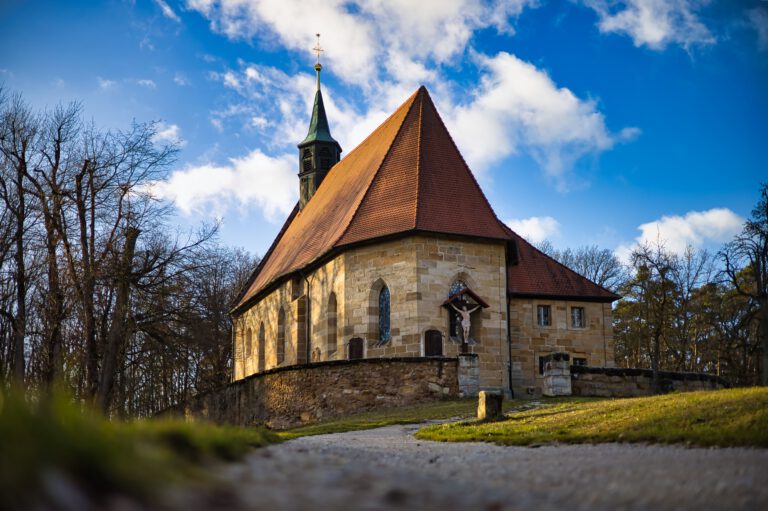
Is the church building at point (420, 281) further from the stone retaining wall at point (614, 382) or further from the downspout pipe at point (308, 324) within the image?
the stone retaining wall at point (614, 382)

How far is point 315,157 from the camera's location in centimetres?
4344

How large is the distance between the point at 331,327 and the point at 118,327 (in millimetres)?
8856

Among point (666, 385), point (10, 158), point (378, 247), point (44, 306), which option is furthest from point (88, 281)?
point (666, 385)

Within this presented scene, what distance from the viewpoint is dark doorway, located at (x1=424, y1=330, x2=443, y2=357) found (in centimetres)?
2475

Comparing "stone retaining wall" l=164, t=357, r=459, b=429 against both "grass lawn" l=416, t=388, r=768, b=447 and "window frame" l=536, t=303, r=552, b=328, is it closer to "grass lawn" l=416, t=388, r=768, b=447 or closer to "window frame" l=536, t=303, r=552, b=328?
"grass lawn" l=416, t=388, r=768, b=447

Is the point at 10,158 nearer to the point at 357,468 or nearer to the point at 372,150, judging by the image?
the point at 372,150

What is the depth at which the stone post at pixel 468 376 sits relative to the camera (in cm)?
1991

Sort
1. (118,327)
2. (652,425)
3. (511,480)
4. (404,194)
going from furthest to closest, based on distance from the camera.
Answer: (404,194), (118,327), (652,425), (511,480)

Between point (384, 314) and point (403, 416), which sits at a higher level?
point (384, 314)

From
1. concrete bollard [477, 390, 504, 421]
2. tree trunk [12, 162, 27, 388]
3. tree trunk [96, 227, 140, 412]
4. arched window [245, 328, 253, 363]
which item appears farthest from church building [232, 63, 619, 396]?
concrete bollard [477, 390, 504, 421]

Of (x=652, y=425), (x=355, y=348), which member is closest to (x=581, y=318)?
(x=355, y=348)

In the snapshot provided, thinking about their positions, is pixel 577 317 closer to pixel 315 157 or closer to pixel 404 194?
pixel 404 194

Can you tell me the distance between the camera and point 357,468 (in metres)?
5.50

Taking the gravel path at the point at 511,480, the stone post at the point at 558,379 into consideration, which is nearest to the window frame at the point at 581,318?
the stone post at the point at 558,379
